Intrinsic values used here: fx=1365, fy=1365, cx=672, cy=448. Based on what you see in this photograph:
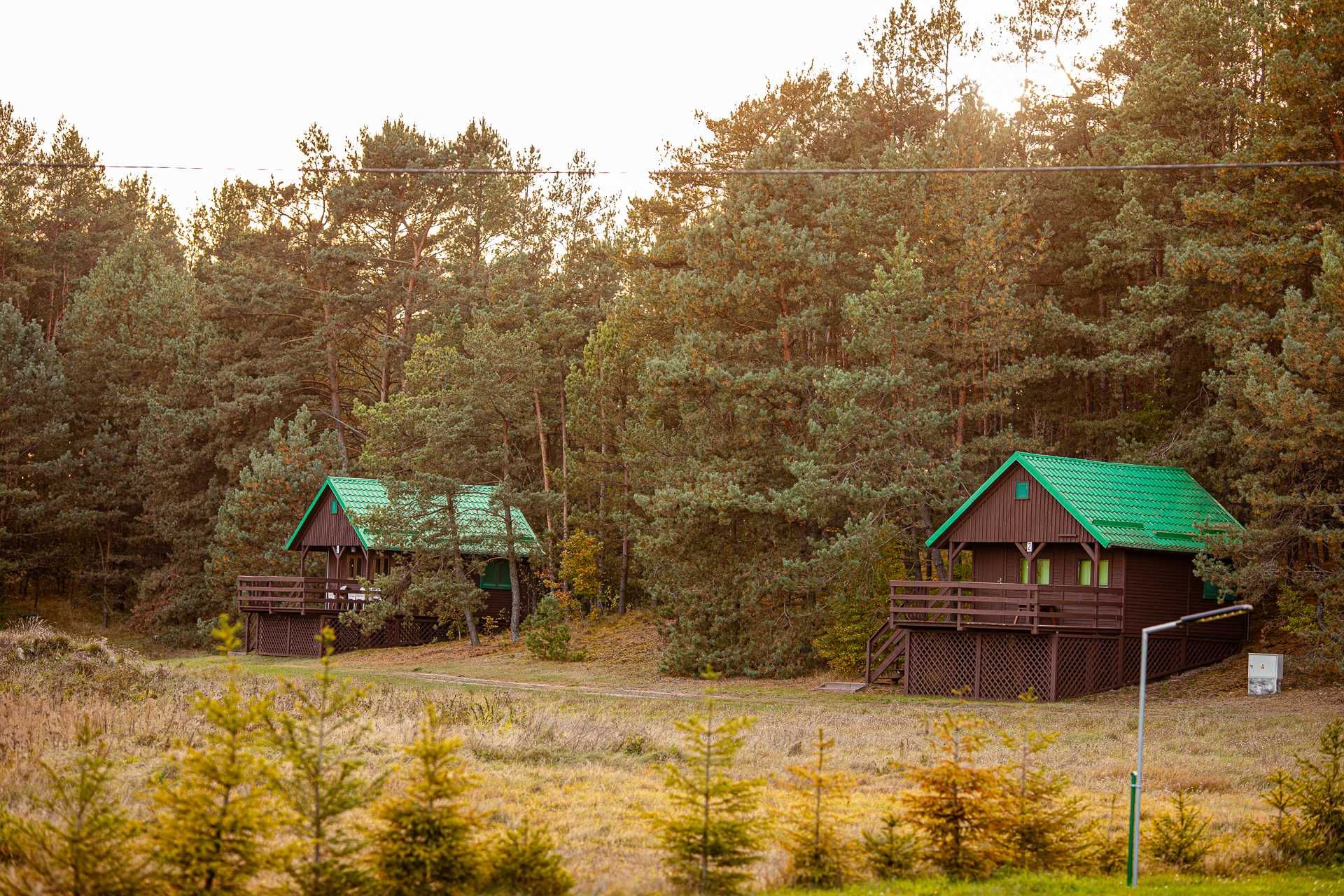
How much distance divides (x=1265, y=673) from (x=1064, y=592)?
4436 mm

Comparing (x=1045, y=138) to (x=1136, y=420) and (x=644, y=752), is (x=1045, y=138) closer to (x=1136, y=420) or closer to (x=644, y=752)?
(x=1136, y=420)

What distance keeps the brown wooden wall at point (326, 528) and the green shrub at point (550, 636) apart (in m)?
7.75

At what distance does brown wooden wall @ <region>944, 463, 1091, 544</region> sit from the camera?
31.3 meters

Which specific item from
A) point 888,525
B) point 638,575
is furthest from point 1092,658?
point 638,575

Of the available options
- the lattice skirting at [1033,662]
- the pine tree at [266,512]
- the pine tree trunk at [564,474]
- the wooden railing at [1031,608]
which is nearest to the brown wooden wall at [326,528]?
the pine tree at [266,512]

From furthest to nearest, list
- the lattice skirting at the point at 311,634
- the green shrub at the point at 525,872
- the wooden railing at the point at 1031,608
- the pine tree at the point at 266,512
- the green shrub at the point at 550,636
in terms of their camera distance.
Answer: the pine tree at the point at 266,512 < the lattice skirting at the point at 311,634 < the green shrub at the point at 550,636 < the wooden railing at the point at 1031,608 < the green shrub at the point at 525,872

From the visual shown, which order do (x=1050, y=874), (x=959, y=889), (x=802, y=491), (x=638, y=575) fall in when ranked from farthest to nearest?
(x=638, y=575)
(x=802, y=491)
(x=1050, y=874)
(x=959, y=889)

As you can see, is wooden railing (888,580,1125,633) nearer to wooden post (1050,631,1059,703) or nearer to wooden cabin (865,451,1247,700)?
wooden cabin (865,451,1247,700)

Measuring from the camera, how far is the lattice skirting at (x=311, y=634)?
45719 mm

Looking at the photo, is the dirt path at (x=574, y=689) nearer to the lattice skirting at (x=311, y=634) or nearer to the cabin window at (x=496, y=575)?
the lattice skirting at (x=311, y=634)

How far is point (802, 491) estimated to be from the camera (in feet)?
108

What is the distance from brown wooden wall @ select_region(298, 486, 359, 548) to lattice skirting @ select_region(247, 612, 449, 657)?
2.68 meters

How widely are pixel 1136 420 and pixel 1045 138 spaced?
1120cm

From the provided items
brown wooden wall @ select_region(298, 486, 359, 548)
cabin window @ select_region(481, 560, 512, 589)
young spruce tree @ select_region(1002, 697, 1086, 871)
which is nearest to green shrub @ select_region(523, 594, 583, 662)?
cabin window @ select_region(481, 560, 512, 589)
